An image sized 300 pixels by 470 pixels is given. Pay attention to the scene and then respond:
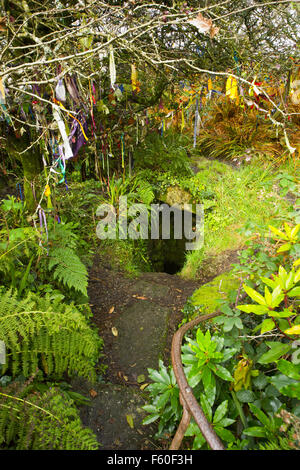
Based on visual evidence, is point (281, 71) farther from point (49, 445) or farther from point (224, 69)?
point (49, 445)

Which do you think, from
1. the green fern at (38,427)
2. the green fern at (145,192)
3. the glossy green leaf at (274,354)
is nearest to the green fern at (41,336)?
the green fern at (38,427)

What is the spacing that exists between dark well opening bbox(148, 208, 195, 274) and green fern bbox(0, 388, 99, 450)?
2787mm

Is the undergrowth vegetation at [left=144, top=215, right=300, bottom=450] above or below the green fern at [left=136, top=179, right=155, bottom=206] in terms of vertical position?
below

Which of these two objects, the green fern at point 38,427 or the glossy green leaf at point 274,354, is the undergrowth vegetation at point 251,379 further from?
the green fern at point 38,427

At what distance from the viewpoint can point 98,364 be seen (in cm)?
213

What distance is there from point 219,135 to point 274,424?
511 cm

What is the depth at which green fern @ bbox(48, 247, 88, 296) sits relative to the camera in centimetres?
203

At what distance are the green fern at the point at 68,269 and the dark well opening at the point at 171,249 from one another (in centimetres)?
185

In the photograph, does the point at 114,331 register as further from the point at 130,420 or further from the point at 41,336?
the point at 41,336

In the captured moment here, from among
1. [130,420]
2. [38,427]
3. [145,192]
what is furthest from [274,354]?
[145,192]

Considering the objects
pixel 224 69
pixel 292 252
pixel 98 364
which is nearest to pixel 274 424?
pixel 292 252

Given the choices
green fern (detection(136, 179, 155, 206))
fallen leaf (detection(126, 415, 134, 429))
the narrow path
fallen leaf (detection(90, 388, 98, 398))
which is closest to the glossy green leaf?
the narrow path

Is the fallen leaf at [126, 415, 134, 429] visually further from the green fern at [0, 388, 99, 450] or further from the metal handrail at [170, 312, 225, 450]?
the metal handrail at [170, 312, 225, 450]

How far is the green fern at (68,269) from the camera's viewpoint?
203 cm
